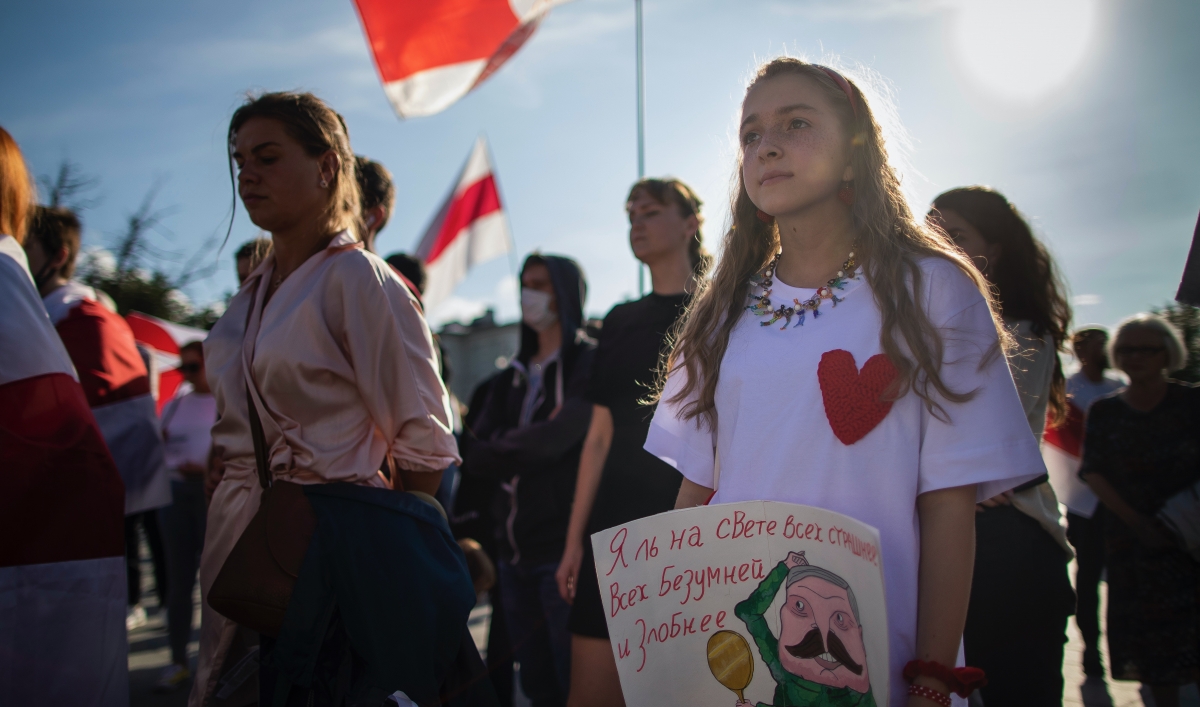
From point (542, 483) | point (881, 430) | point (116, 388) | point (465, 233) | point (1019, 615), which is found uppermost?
point (465, 233)

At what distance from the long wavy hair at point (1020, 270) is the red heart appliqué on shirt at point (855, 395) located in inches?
54.7

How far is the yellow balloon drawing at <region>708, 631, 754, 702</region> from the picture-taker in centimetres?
126

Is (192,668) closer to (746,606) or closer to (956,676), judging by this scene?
(746,606)

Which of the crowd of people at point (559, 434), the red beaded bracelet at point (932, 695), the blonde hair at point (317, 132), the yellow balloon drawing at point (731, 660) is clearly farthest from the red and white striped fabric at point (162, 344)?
the red beaded bracelet at point (932, 695)

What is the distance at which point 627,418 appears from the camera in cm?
275

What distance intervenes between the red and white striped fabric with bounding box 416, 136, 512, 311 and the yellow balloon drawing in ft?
24.0

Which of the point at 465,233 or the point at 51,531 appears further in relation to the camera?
the point at 465,233

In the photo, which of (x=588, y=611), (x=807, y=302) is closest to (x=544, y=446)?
(x=588, y=611)

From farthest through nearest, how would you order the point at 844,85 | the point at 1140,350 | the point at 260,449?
the point at 1140,350
the point at 260,449
the point at 844,85

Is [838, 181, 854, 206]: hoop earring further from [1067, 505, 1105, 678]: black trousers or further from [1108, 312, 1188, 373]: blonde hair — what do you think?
[1067, 505, 1105, 678]: black trousers

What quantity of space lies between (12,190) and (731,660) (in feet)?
8.39

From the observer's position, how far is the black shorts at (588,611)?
2.26 metres

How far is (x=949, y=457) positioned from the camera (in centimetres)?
129

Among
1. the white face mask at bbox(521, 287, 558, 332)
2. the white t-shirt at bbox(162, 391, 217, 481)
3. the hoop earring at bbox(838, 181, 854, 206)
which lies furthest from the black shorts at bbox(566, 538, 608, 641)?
the white t-shirt at bbox(162, 391, 217, 481)
